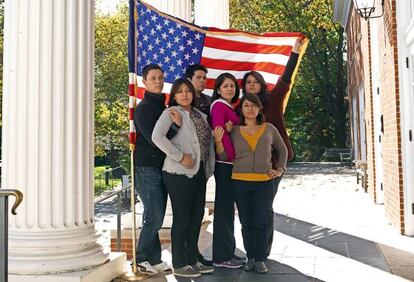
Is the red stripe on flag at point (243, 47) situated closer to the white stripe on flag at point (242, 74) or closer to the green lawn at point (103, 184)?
the white stripe on flag at point (242, 74)

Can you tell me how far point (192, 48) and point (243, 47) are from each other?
69cm

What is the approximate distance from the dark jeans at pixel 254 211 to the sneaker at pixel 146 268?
944 mm

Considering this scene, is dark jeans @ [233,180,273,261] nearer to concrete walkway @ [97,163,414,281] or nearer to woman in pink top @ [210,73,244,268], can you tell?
woman in pink top @ [210,73,244,268]

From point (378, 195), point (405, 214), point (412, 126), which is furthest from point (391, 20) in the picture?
point (378, 195)

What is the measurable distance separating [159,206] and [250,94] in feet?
4.49

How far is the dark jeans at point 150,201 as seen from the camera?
4801mm

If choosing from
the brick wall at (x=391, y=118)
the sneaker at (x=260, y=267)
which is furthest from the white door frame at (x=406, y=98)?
the sneaker at (x=260, y=267)

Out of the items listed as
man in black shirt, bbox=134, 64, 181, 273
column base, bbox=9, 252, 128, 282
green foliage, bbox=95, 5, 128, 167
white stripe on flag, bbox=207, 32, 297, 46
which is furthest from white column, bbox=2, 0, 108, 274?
green foliage, bbox=95, 5, 128, 167

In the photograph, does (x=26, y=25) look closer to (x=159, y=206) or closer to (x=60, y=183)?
(x=60, y=183)

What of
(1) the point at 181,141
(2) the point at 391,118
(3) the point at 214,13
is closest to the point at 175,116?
(1) the point at 181,141

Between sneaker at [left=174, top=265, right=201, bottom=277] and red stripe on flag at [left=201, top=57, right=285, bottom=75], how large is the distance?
2.53m

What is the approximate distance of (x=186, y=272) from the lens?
4.78 metres

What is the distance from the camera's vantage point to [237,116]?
5.11 metres

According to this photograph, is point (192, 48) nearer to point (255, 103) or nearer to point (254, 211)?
point (255, 103)
